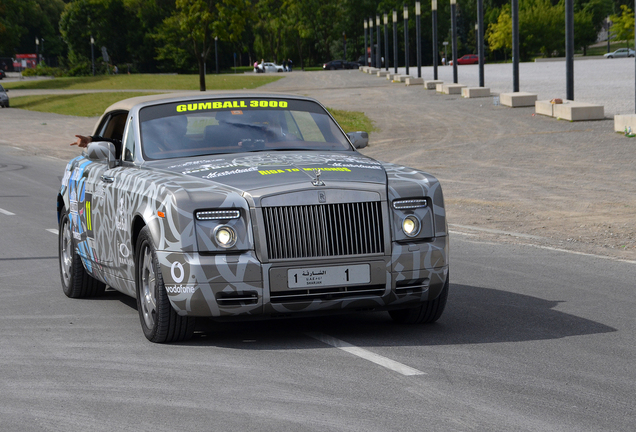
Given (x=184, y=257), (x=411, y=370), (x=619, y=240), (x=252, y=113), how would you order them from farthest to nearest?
(x=619, y=240), (x=252, y=113), (x=184, y=257), (x=411, y=370)

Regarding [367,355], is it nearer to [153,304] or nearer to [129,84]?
[153,304]

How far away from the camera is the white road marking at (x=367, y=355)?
5859mm

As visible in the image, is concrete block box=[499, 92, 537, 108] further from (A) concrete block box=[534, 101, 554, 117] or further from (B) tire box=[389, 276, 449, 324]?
(B) tire box=[389, 276, 449, 324]

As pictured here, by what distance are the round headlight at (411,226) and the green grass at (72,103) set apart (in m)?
44.9

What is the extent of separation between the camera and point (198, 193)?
246 inches

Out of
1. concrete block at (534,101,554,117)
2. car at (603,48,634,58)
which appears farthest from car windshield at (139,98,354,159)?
car at (603,48,634,58)

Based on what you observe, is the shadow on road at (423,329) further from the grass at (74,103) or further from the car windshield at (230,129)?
the grass at (74,103)

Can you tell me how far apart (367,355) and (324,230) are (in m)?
0.83

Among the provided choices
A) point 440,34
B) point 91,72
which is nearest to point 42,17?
point 91,72

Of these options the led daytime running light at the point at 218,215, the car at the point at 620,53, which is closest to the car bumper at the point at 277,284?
the led daytime running light at the point at 218,215

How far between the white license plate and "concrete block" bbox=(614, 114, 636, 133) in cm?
2046

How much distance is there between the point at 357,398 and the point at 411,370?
0.68 m

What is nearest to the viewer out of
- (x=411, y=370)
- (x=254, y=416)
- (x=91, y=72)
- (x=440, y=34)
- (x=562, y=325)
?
(x=254, y=416)

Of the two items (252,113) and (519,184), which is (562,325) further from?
(519,184)
